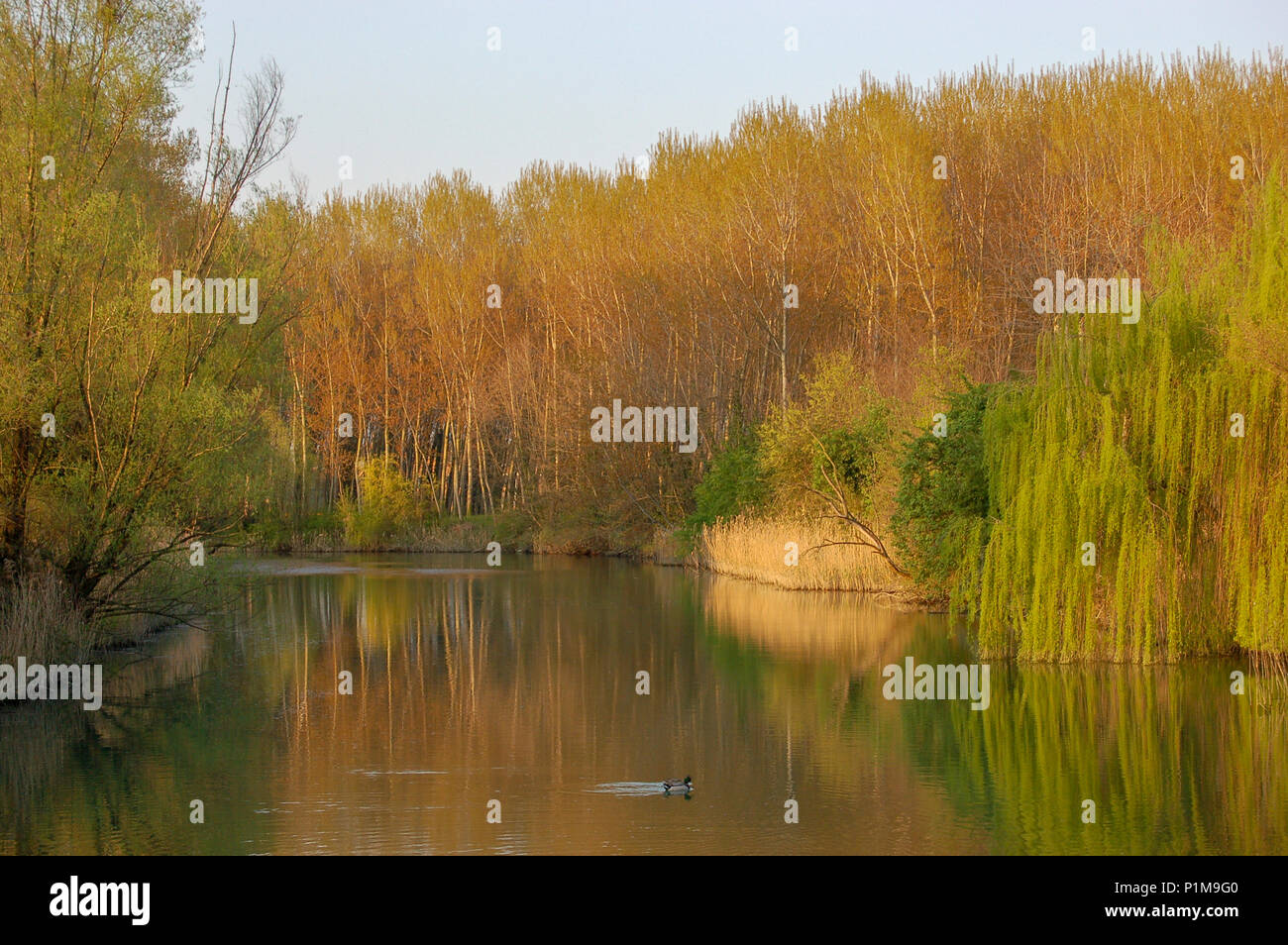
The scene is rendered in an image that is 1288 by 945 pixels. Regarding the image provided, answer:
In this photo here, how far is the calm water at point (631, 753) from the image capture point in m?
8.90

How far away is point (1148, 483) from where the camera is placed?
49.6 ft

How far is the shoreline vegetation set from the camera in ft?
49.2

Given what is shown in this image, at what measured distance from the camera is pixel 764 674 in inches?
631

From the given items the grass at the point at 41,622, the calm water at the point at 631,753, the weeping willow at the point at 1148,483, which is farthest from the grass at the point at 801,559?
the grass at the point at 41,622

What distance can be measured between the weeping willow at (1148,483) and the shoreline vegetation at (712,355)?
0.13 ft

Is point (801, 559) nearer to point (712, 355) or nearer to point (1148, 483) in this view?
point (1148, 483)

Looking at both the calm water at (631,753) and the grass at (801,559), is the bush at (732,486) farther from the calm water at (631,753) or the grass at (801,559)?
the calm water at (631,753)

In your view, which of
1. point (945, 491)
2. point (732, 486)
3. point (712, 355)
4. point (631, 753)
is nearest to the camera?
point (631, 753)

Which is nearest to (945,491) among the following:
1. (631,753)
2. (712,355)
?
(631,753)

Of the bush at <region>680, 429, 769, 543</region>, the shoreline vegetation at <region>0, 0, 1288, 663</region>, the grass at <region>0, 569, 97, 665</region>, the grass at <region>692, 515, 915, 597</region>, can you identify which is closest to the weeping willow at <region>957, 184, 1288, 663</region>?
the shoreline vegetation at <region>0, 0, 1288, 663</region>

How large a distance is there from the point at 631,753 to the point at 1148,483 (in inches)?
284

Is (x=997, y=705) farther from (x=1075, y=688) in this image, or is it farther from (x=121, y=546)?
(x=121, y=546)
